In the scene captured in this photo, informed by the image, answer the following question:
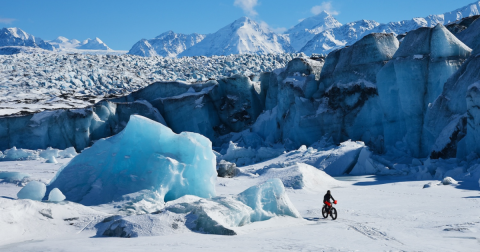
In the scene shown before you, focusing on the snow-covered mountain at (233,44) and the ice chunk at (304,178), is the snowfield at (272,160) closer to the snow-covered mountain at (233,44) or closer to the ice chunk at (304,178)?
the ice chunk at (304,178)

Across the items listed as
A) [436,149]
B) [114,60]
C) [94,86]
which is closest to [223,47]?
[114,60]

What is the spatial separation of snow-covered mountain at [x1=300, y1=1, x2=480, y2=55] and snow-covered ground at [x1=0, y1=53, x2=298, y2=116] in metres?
97.6

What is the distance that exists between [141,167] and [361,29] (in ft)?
577

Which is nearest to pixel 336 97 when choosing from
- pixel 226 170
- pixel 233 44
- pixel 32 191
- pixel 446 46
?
pixel 446 46

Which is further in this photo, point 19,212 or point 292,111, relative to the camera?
point 292,111

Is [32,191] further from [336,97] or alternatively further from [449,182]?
[336,97]

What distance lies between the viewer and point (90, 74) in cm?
4912

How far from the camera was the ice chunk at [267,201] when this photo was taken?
28.8ft

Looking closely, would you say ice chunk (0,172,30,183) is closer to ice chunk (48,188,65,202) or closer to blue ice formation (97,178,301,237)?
ice chunk (48,188,65,202)

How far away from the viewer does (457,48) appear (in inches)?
779

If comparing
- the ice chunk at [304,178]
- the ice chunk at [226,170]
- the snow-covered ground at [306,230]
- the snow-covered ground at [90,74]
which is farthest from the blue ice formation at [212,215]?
the snow-covered ground at [90,74]

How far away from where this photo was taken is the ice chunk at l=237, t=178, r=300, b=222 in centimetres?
877

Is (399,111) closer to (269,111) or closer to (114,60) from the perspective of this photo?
(269,111)

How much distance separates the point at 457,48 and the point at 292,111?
1008 centimetres
